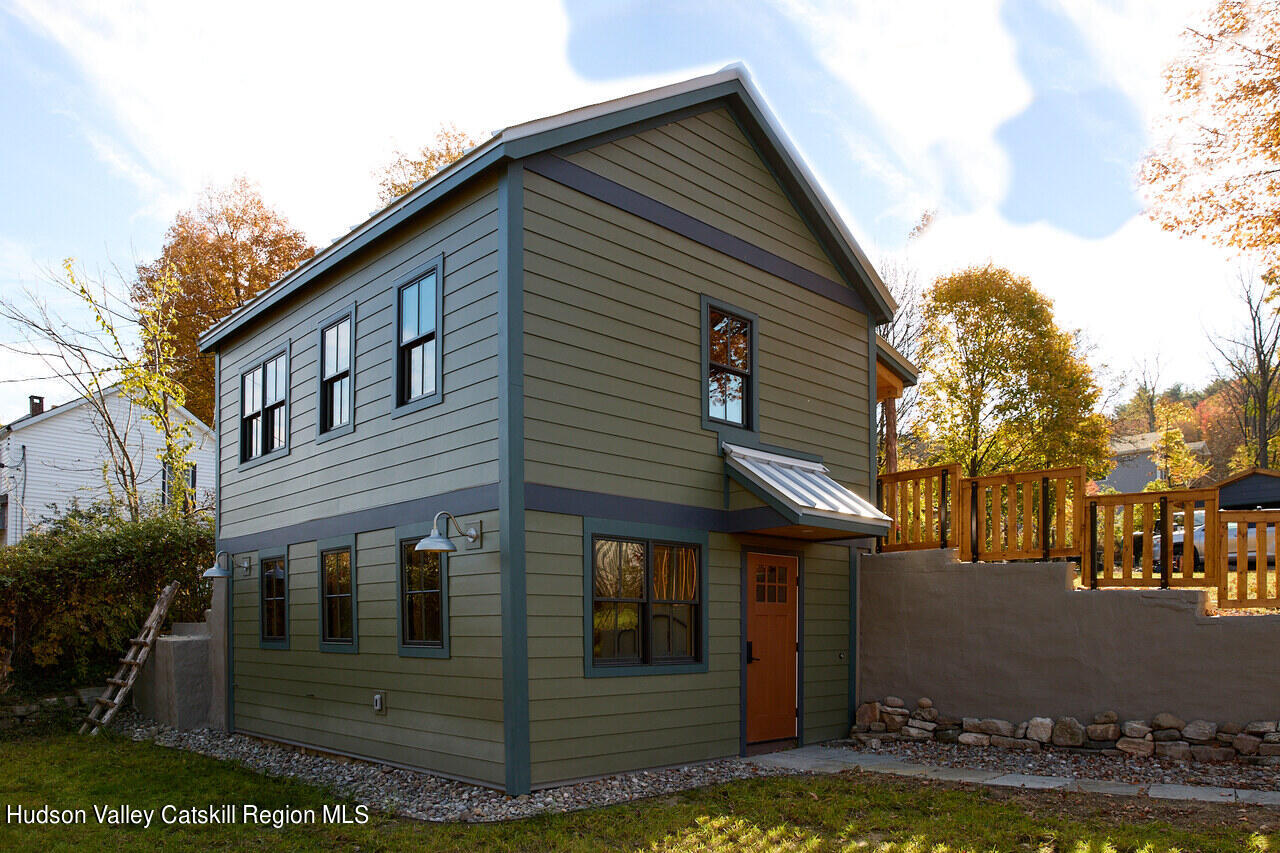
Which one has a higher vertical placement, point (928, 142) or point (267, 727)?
point (928, 142)

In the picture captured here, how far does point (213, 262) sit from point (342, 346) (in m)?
16.9

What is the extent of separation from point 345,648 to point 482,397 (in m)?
3.87

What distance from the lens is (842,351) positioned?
488 inches

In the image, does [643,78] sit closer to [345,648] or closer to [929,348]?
[345,648]

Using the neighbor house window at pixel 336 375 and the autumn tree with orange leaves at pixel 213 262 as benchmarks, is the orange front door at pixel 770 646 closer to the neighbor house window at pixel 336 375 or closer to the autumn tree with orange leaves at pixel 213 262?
the neighbor house window at pixel 336 375

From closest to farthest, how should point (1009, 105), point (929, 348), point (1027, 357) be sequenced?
1. point (1009, 105)
2. point (1027, 357)
3. point (929, 348)

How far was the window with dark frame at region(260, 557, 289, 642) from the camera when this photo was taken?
12.3 m

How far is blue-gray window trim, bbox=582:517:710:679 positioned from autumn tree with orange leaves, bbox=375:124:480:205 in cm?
1829

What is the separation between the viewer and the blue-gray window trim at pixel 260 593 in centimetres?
1205

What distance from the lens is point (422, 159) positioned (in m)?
25.5

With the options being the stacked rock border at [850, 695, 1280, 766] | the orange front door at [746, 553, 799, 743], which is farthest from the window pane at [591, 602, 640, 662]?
the stacked rock border at [850, 695, 1280, 766]

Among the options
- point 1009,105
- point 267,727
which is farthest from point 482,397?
point 1009,105

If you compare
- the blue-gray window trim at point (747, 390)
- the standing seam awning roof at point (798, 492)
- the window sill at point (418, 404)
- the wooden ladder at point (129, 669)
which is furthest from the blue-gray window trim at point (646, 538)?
the wooden ladder at point (129, 669)

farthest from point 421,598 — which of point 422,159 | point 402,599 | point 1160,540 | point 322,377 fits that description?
point 422,159
